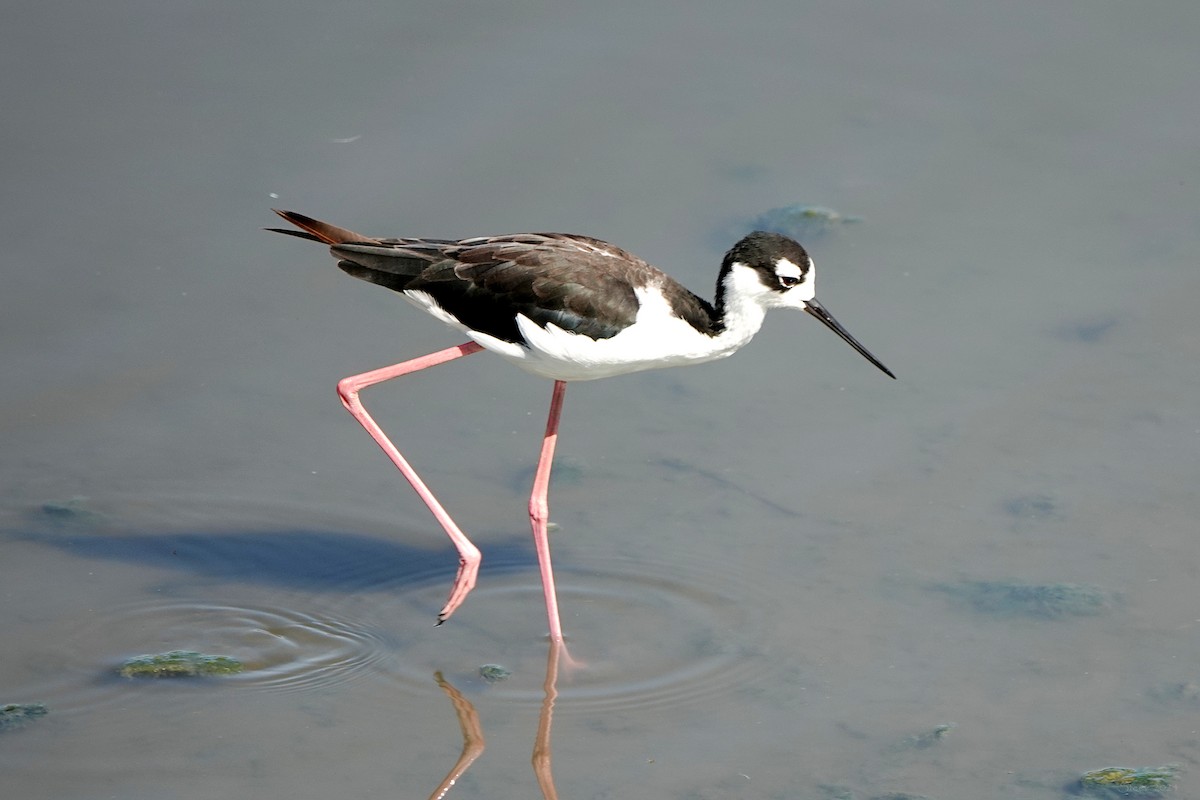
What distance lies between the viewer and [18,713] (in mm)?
5090

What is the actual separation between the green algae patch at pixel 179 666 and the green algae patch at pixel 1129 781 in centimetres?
265

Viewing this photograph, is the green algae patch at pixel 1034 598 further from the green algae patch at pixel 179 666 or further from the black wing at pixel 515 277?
the green algae patch at pixel 179 666

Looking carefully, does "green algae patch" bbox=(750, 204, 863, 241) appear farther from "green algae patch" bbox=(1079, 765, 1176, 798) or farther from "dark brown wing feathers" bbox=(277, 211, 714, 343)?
"green algae patch" bbox=(1079, 765, 1176, 798)

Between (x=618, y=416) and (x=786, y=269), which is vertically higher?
(x=786, y=269)

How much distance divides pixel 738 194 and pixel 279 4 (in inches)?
113

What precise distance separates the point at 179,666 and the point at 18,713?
512 millimetres

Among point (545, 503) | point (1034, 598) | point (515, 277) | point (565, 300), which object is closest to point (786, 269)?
point (565, 300)

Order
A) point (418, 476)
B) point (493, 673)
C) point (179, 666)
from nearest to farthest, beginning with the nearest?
point (179, 666) → point (493, 673) → point (418, 476)

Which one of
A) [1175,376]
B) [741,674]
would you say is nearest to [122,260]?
[741,674]

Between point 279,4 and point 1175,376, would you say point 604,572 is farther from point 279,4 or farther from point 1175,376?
point 279,4

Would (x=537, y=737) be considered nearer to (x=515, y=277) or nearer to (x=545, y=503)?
(x=545, y=503)

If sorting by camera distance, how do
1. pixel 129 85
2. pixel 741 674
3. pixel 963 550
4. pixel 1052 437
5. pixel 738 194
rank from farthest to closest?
pixel 129 85
pixel 738 194
pixel 1052 437
pixel 963 550
pixel 741 674

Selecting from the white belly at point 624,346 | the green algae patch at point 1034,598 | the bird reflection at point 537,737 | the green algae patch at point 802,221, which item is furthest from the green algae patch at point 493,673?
the green algae patch at point 802,221

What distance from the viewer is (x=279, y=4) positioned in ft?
29.9
